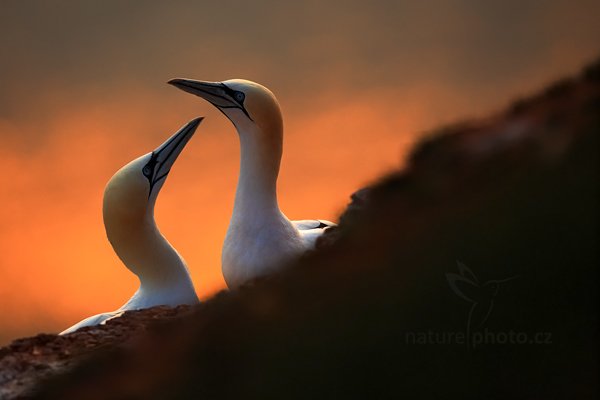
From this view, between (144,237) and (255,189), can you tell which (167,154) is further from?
(255,189)

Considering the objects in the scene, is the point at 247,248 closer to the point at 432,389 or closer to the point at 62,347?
the point at 62,347

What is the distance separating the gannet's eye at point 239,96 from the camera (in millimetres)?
12595

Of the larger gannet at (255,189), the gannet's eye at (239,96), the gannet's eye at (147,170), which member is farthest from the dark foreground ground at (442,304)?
the gannet's eye at (147,170)

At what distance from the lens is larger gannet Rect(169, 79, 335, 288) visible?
1227cm

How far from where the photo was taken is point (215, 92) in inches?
508

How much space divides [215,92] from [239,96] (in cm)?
43

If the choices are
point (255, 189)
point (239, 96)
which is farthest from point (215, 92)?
point (255, 189)

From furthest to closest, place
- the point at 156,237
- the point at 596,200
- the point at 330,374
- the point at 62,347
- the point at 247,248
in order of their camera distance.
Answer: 1. the point at 156,237
2. the point at 247,248
3. the point at 62,347
4. the point at 596,200
5. the point at 330,374

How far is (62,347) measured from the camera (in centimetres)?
1040

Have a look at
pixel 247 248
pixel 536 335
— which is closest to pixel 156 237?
pixel 247 248

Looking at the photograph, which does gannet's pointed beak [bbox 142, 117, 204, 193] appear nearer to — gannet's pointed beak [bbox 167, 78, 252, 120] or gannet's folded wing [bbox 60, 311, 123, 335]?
gannet's pointed beak [bbox 167, 78, 252, 120]

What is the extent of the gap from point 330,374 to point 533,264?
1593 mm

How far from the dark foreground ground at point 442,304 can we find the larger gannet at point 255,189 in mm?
5000

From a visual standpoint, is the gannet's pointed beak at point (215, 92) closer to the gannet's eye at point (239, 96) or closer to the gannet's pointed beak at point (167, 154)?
the gannet's eye at point (239, 96)
